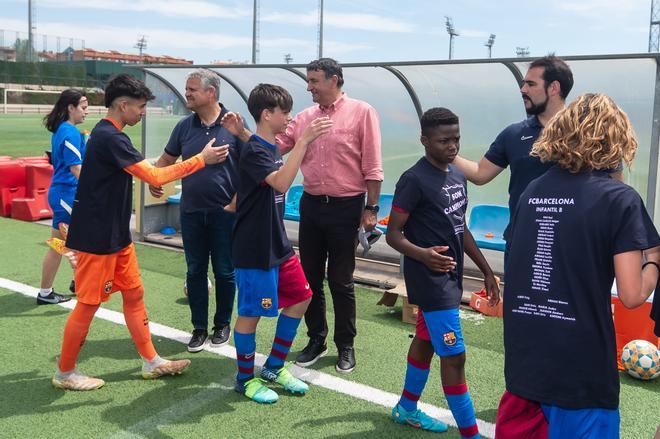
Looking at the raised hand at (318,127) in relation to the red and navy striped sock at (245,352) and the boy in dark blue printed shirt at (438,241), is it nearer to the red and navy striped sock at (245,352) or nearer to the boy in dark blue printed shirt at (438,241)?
the boy in dark blue printed shirt at (438,241)

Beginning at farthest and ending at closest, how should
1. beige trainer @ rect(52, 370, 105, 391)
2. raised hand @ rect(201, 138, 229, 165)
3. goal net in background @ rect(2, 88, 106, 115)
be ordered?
1. goal net in background @ rect(2, 88, 106, 115)
2. beige trainer @ rect(52, 370, 105, 391)
3. raised hand @ rect(201, 138, 229, 165)

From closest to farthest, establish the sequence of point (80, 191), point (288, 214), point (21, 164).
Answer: point (80, 191)
point (288, 214)
point (21, 164)

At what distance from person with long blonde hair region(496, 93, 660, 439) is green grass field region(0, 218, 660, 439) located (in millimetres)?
1418

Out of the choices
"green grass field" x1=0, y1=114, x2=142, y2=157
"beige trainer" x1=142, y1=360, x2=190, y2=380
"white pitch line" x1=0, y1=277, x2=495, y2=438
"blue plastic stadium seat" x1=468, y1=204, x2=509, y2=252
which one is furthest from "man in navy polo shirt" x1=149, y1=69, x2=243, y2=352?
"green grass field" x1=0, y1=114, x2=142, y2=157

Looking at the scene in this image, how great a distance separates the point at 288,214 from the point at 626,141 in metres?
5.59

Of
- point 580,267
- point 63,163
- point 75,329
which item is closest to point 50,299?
point 63,163

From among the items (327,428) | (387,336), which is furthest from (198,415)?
(387,336)

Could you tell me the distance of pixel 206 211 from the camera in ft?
14.3

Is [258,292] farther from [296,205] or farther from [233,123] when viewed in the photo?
[296,205]

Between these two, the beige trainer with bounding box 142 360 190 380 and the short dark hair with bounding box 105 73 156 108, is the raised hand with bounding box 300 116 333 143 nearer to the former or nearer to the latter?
the short dark hair with bounding box 105 73 156 108

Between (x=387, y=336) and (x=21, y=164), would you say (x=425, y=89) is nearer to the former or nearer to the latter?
(x=387, y=336)

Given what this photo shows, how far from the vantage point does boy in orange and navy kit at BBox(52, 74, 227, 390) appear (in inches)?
137

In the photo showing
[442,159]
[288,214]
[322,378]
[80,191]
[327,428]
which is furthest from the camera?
[288,214]

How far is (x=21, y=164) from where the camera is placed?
973 centimetres
